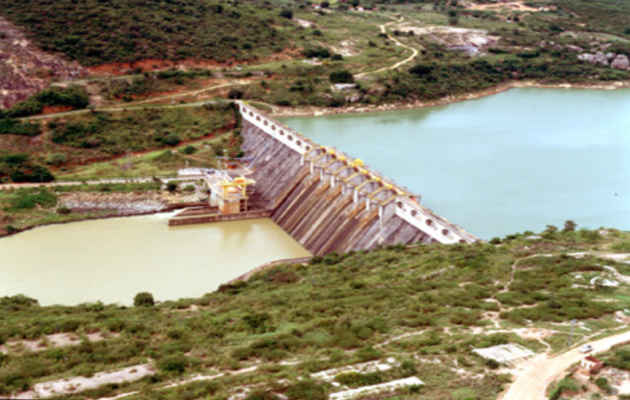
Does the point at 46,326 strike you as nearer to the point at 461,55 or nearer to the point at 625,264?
the point at 625,264

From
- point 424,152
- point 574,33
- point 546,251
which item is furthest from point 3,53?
point 574,33

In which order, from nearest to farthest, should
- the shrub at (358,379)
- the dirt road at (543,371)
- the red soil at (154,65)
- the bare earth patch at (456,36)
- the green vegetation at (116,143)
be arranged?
1. the dirt road at (543,371)
2. the shrub at (358,379)
3. the green vegetation at (116,143)
4. the red soil at (154,65)
5. the bare earth patch at (456,36)

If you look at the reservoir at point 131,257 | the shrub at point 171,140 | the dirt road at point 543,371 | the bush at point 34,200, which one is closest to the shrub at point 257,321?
the dirt road at point 543,371

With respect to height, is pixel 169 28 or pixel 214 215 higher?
pixel 169 28

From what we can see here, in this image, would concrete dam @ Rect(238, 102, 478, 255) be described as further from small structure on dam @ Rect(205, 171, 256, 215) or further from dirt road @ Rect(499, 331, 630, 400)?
dirt road @ Rect(499, 331, 630, 400)

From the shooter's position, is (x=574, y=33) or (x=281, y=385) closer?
(x=281, y=385)

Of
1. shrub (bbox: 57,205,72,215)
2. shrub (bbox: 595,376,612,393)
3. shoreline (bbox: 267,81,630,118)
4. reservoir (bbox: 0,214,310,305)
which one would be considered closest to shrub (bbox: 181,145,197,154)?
reservoir (bbox: 0,214,310,305)

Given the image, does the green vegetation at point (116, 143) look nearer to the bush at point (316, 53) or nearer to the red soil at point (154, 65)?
the red soil at point (154, 65)
